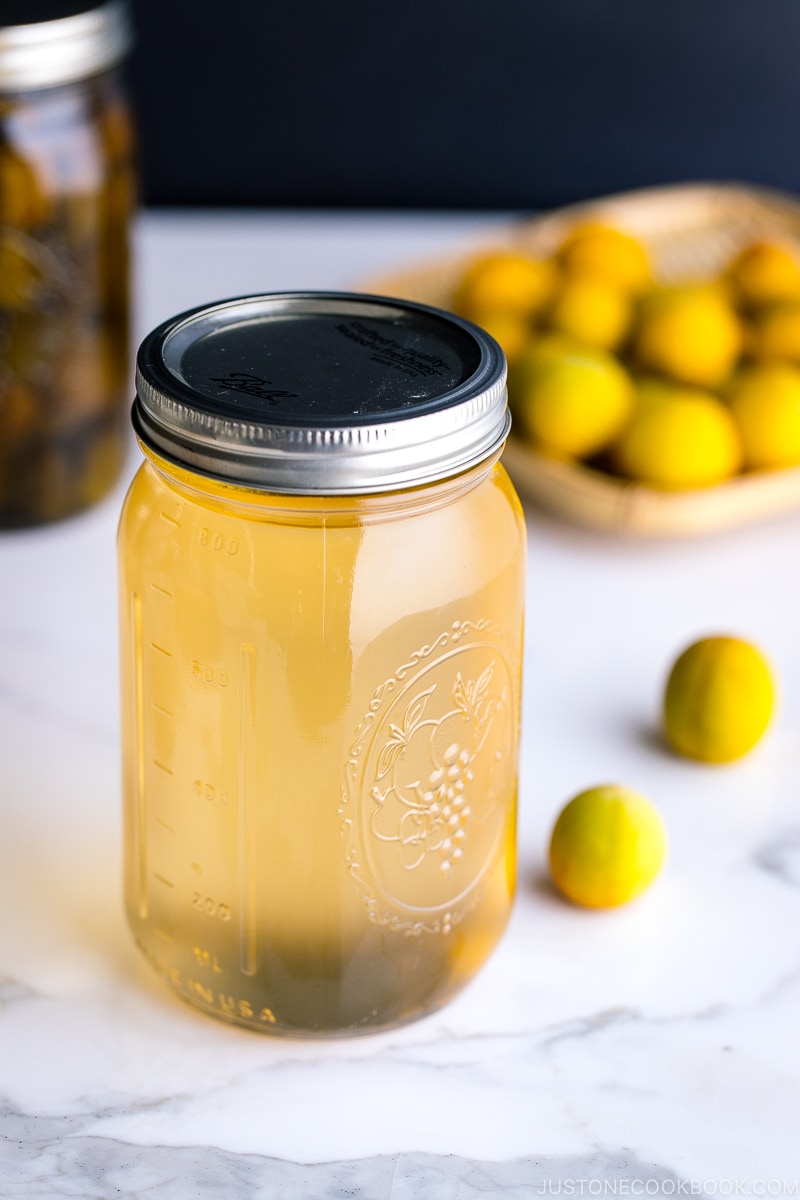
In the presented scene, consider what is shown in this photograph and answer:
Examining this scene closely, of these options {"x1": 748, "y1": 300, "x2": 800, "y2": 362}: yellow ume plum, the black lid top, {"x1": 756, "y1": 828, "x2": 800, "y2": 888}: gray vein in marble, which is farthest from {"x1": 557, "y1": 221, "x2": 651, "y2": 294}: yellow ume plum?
{"x1": 756, "y1": 828, "x2": 800, "y2": 888}: gray vein in marble

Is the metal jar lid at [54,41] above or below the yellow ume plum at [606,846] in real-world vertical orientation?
above

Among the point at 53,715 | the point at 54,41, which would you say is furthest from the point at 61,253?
the point at 53,715

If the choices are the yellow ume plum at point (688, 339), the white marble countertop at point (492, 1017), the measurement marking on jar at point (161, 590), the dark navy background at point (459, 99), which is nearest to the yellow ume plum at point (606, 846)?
the white marble countertop at point (492, 1017)

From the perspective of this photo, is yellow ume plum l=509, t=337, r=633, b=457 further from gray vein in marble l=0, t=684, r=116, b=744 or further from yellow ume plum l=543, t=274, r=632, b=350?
gray vein in marble l=0, t=684, r=116, b=744

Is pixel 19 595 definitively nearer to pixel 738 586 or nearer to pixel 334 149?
pixel 738 586

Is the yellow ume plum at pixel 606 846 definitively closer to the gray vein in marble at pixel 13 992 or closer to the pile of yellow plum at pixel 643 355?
the gray vein in marble at pixel 13 992
